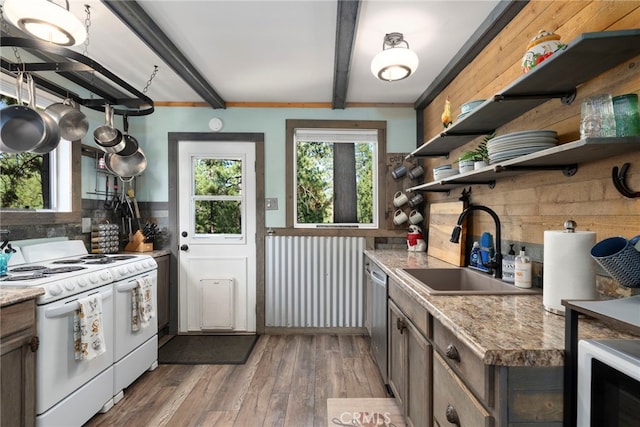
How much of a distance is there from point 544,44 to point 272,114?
8.52 feet

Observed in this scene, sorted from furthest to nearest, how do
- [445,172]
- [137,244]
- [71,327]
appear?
[137,244], [445,172], [71,327]

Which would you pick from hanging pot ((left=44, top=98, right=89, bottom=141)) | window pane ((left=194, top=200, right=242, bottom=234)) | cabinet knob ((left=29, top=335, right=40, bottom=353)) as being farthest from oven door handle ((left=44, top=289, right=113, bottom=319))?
window pane ((left=194, top=200, right=242, bottom=234))

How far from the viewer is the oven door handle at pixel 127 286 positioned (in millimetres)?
2207

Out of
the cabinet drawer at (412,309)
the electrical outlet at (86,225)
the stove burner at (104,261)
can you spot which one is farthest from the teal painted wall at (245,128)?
the cabinet drawer at (412,309)

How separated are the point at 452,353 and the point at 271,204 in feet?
8.48

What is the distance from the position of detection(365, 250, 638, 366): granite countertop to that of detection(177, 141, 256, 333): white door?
7.50 feet

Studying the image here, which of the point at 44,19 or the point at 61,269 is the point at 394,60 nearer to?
the point at 44,19

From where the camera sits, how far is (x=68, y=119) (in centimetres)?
213

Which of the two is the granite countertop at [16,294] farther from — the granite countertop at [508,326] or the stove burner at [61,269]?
the granite countertop at [508,326]

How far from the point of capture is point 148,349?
101 inches

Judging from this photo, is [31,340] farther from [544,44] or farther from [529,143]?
[544,44]

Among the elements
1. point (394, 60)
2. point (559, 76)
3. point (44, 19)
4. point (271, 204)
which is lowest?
point (271, 204)

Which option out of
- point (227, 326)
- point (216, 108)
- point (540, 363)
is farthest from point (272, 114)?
point (540, 363)

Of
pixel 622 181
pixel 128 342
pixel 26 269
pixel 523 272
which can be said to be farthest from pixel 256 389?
pixel 622 181
